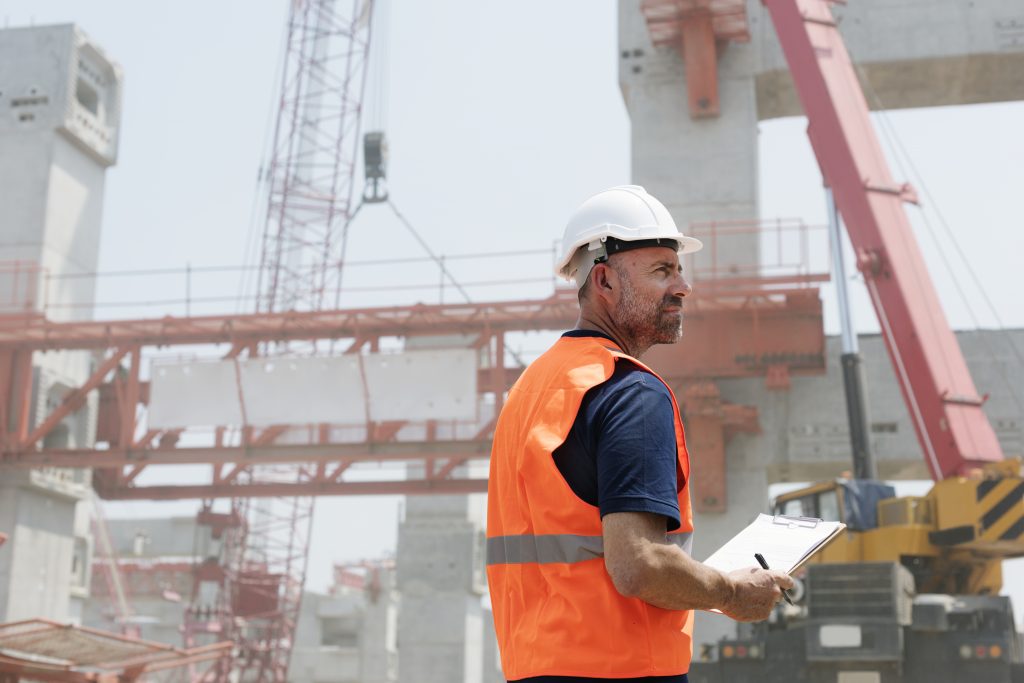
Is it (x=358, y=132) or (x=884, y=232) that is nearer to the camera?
(x=884, y=232)

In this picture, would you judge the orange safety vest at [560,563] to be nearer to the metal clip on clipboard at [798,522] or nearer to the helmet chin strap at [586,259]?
the helmet chin strap at [586,259]

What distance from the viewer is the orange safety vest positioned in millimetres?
2924

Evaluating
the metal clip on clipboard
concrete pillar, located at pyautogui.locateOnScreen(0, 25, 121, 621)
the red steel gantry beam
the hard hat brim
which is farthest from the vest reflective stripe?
concrete pillar, located at pyautogui.locateOnScreen(0, 25, 121, 621)

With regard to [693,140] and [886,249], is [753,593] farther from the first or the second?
[693,140]

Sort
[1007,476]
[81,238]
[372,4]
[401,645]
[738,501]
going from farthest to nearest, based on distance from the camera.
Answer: [372,4] → [401,645] → [81,238] → [738,501] → [1007,476]

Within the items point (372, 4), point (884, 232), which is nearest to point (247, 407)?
point (884, 232)

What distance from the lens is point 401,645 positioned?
41688 mm

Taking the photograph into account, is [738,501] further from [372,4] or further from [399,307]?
[372,4]

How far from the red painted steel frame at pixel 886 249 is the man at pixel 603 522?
14878mm

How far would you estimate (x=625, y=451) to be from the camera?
2924 millimetres

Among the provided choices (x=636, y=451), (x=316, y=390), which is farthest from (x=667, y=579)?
(x=316, y=390)

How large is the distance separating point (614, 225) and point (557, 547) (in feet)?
2.81

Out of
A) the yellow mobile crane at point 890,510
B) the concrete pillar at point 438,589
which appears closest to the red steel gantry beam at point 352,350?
the yellow mobile crane at point 890,510

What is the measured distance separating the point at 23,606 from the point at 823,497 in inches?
674
